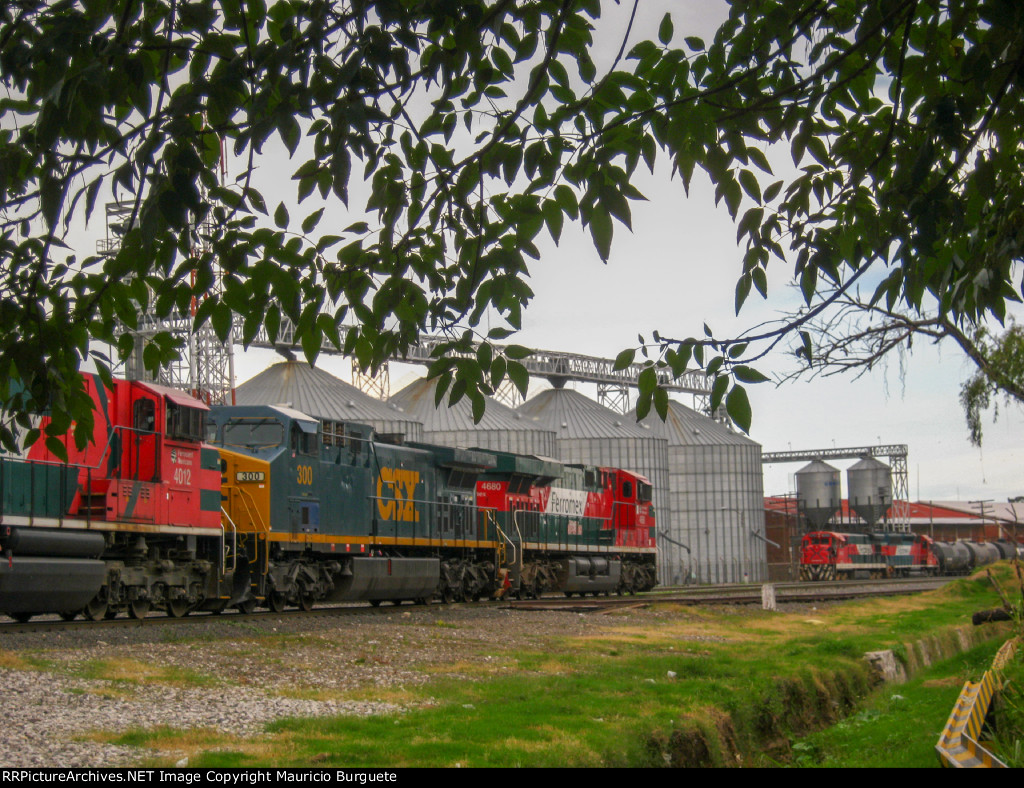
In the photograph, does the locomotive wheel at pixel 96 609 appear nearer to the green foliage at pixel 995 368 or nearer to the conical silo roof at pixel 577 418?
the green foliage at pixel 995 368

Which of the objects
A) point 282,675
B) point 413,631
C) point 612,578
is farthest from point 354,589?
point 612,578

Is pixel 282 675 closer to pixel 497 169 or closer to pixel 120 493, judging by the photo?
pixel 120 493

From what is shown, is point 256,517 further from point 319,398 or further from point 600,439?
point 600,439

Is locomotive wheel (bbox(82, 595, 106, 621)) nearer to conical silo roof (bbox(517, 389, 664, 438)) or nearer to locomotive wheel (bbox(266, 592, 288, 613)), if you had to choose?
locomotive wheel (bbox(266, 592, 288, 613))

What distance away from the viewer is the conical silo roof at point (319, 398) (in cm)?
5681

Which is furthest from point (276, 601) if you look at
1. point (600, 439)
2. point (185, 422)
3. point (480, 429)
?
point (600, 439)

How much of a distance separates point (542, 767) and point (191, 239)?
14.3ft

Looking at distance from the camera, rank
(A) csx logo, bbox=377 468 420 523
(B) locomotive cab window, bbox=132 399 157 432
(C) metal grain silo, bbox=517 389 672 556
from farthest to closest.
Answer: (C) metal grain silo, bbox=517 389 672 556
(A) csx logo, bbox=377 468 420 523
(B) locomotive cab window, bbox=132 399 157 432

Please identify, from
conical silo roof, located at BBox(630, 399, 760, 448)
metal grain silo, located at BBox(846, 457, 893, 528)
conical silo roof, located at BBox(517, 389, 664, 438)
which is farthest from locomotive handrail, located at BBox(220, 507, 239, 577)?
metal grain silo, located at BBox(846, 457, 893, 528)

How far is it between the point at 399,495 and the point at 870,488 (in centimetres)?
6301

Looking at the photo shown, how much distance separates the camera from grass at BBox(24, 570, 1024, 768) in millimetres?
7422

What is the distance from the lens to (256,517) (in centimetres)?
1989

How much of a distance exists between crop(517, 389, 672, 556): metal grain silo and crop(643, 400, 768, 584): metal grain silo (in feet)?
9.84

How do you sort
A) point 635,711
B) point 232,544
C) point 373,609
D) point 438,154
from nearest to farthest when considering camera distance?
point 438,154 < point 635,711 < point 232,544 < point 373,609
